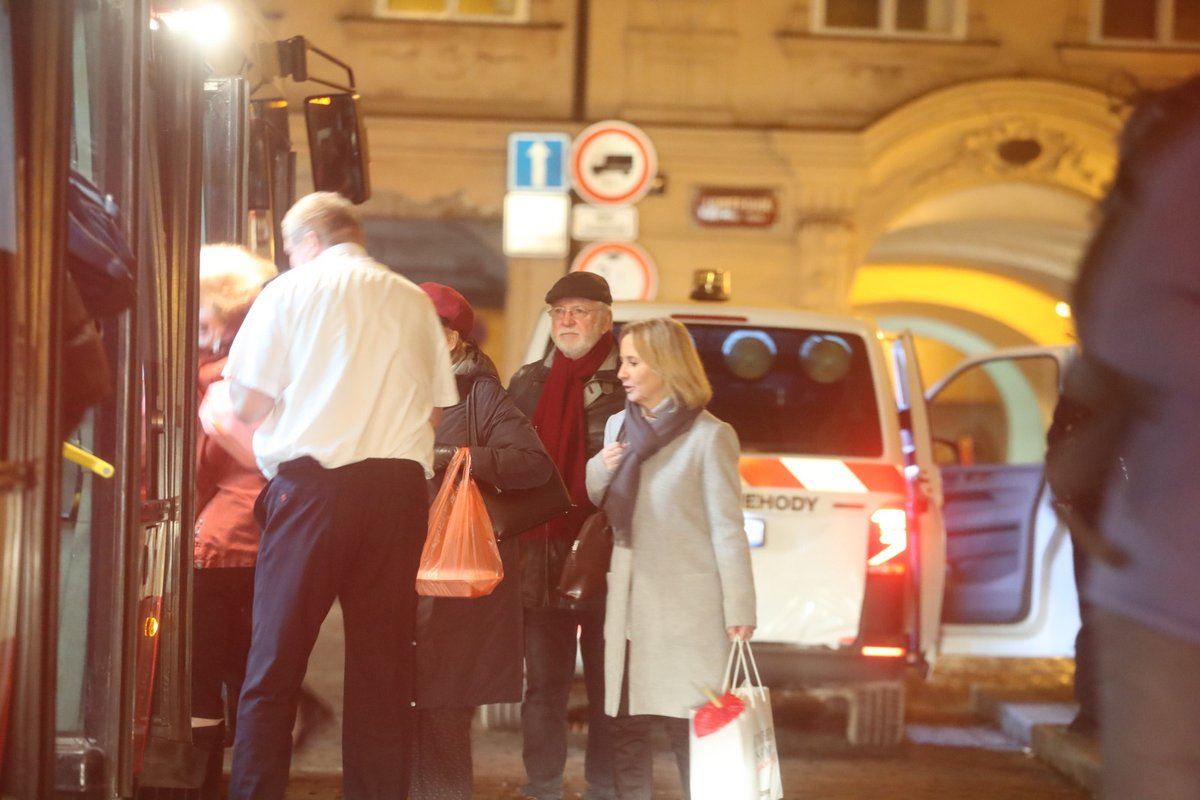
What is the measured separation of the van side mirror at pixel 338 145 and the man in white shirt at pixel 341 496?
7.34 ft

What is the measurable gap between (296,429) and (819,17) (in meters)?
12.7

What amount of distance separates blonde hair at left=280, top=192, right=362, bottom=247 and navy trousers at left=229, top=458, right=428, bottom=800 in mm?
716

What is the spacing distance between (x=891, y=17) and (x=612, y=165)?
609 centimetres

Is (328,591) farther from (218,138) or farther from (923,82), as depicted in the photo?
(923,82)

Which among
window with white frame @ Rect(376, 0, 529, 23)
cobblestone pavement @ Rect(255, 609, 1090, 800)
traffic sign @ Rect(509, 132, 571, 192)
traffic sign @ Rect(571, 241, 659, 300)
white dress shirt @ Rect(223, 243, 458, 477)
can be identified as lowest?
cobblestone pavement @ Rect(255, 609, 1090, 800)

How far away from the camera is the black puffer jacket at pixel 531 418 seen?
19.9 feet

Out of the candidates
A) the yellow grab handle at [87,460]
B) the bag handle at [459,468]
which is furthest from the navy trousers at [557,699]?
the yellow grab handle at [87,460]

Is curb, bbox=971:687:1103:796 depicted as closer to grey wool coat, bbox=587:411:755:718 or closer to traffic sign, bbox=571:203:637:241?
grey wool coat, bbox=587:411:755:718

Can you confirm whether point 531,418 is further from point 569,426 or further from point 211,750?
point 211,750

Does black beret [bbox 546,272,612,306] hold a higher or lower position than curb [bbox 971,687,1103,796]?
higher

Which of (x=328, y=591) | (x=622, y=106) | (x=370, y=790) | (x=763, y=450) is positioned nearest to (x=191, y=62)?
(x=328, y=591)

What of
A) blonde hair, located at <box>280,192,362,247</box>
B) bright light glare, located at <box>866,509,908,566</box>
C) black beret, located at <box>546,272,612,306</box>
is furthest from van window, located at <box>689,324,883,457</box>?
blonde hair, located at <box>280,192,362,247</box>

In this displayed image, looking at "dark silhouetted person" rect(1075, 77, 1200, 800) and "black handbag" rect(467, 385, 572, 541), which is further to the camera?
"black handbag" rect(467, 385, 572, 541)

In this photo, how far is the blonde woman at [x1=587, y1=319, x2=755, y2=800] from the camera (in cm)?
536
